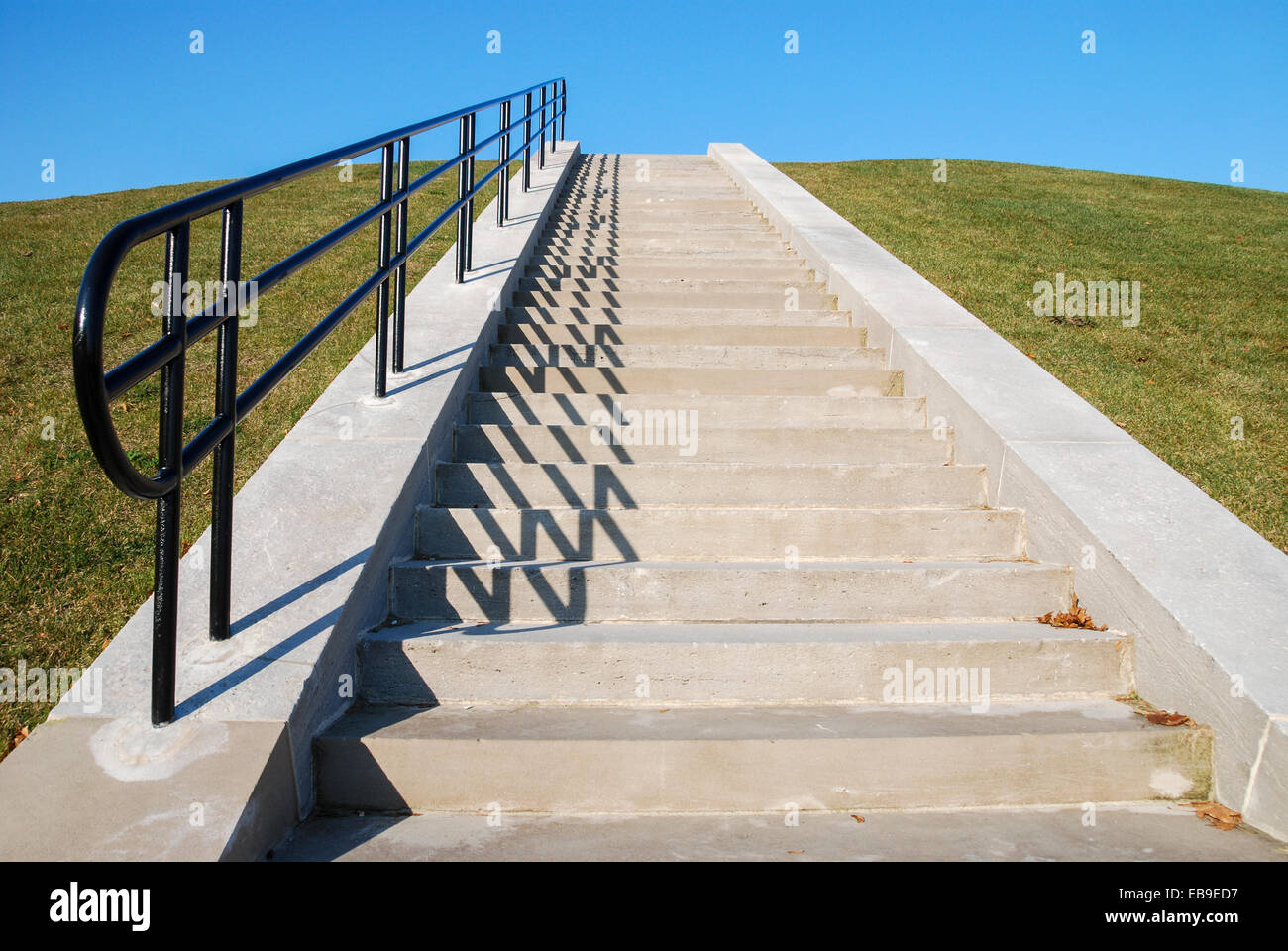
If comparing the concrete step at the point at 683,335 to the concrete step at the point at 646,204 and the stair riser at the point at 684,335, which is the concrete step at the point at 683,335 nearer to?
the stair riser at the point at 684,335

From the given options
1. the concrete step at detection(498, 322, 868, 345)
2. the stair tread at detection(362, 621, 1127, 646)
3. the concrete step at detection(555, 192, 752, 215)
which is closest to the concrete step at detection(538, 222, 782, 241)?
the concrete step at detection(555, 192, 752, 215)

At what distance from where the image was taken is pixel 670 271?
7227mm

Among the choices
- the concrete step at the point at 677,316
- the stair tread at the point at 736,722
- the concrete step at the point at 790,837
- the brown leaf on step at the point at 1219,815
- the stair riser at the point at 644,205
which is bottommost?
the concrete step at the point at 790,837

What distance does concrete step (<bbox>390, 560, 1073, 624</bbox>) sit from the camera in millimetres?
3346

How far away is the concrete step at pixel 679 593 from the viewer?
3.35m

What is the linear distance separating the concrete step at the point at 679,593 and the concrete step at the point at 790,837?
838 mm

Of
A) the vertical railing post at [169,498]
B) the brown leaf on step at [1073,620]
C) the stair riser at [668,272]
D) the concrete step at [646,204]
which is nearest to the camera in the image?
the vertical railing post at [169,498]

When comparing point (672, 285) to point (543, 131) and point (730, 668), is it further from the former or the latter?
point (543, 131)

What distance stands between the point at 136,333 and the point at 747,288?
435 centimetres

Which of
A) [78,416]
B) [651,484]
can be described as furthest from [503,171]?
[651,484]

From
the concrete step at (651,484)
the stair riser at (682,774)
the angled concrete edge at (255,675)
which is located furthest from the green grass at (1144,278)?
the angled concrete edge at (255,675)

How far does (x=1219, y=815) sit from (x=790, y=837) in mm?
1246

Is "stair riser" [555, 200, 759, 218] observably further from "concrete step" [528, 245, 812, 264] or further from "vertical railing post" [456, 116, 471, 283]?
"vertical railing post" [456, 116, 471, 283]

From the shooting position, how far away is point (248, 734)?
2396 millimetres
